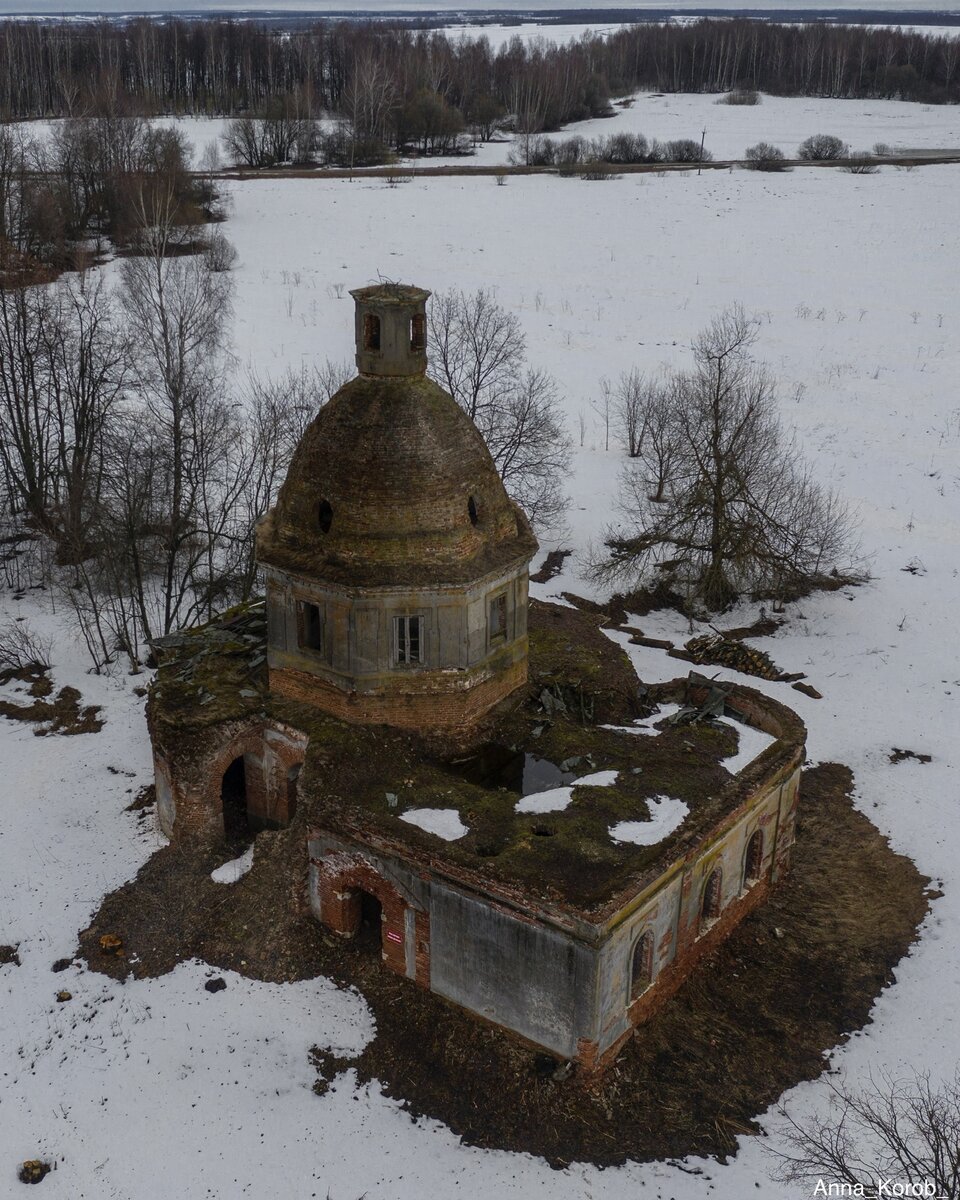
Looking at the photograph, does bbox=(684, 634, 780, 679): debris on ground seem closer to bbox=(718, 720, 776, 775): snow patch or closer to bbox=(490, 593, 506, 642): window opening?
bbox=(718, 720, 776, 775): snow patch

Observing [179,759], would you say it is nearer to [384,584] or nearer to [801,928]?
[384,584]

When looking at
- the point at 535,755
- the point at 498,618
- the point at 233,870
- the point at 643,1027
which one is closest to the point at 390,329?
the point at 498,618

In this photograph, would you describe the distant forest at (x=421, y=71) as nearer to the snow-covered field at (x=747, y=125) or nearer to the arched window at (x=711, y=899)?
the snow-covered field at (x=747, y=125)

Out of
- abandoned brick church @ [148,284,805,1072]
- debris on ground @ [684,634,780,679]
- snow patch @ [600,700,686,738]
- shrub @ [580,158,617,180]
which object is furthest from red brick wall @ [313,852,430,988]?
shrub @ [580,158,617,180]

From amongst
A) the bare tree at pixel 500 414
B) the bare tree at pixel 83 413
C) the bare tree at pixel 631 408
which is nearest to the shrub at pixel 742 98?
the bare tree at pixel 631 408

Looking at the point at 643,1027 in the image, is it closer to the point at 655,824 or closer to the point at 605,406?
the point at 655,824
